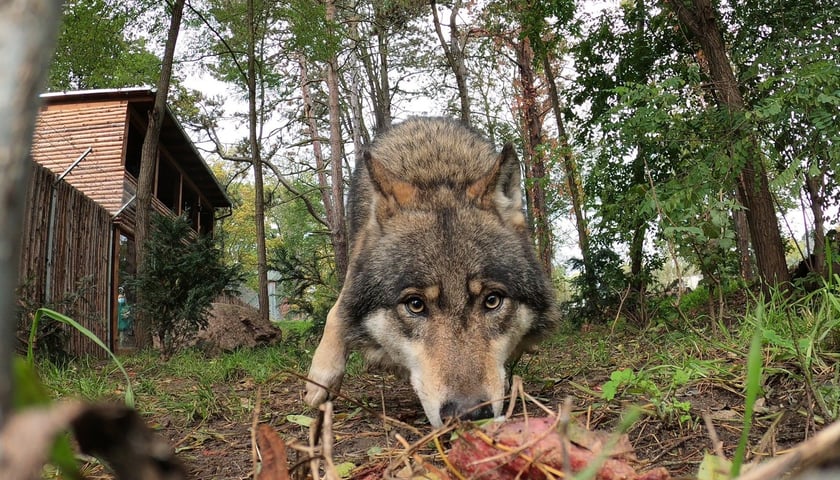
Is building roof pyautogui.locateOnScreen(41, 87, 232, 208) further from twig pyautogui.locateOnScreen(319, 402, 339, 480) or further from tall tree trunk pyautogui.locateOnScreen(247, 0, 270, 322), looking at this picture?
twig pyautogui.locateOnScreen(319, 402, 339, 480)

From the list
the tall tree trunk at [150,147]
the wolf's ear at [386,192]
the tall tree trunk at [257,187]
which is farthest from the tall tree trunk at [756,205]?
the tall tree trunk at [257,187]

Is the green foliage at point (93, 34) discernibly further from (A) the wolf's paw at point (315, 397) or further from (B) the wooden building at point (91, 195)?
(A) the wolf's paw at point (315, 397)

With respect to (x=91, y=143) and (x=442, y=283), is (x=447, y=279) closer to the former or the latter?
(x=442, y=283)

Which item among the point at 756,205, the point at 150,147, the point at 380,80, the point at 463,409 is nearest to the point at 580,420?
the point at 463,409

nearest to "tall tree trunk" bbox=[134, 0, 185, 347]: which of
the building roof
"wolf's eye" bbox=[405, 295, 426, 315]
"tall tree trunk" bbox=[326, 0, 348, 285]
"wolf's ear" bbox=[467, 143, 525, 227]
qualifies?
the building roof

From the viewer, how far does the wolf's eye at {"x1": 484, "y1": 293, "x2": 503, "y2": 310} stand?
135 inches

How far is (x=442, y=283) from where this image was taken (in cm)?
333

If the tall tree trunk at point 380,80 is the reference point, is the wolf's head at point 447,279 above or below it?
below

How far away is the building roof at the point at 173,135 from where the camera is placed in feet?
59.6

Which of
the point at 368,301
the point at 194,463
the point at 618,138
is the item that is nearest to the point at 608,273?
the point at 618,138

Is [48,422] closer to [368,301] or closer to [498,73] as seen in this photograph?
[368,301]

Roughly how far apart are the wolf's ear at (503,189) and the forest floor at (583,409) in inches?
50.4

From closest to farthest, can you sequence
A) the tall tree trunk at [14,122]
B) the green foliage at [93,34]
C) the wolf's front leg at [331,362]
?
the tall tree trunk at [14,122] < the wolf's front leg at [331,362] < the green foliage at [93,34]

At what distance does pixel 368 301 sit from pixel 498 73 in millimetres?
28178
